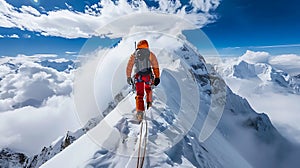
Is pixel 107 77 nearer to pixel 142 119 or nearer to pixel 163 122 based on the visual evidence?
pixel 142 119

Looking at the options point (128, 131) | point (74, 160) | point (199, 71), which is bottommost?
point (199, 71)

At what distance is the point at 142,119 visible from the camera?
1216 centimetres

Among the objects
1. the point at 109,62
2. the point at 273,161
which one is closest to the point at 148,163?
the point at 109,62

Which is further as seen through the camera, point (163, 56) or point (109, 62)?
point (163, 56)

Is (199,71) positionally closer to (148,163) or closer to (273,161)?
(273,161)

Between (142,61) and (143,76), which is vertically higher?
(142,61)

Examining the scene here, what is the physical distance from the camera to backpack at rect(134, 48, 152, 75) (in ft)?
39.6

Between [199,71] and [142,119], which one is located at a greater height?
[142,119]

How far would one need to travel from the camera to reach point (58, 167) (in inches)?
430

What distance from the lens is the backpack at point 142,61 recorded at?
39.6 ft

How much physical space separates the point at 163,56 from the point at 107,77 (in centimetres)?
6366

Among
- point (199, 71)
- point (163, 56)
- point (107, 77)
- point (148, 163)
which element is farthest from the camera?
point (199, 71)

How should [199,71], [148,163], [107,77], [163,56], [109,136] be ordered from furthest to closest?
[199,71]
[163,56]
[107,77]
[109,136]
[148,163]

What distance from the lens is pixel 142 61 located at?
480 inches
